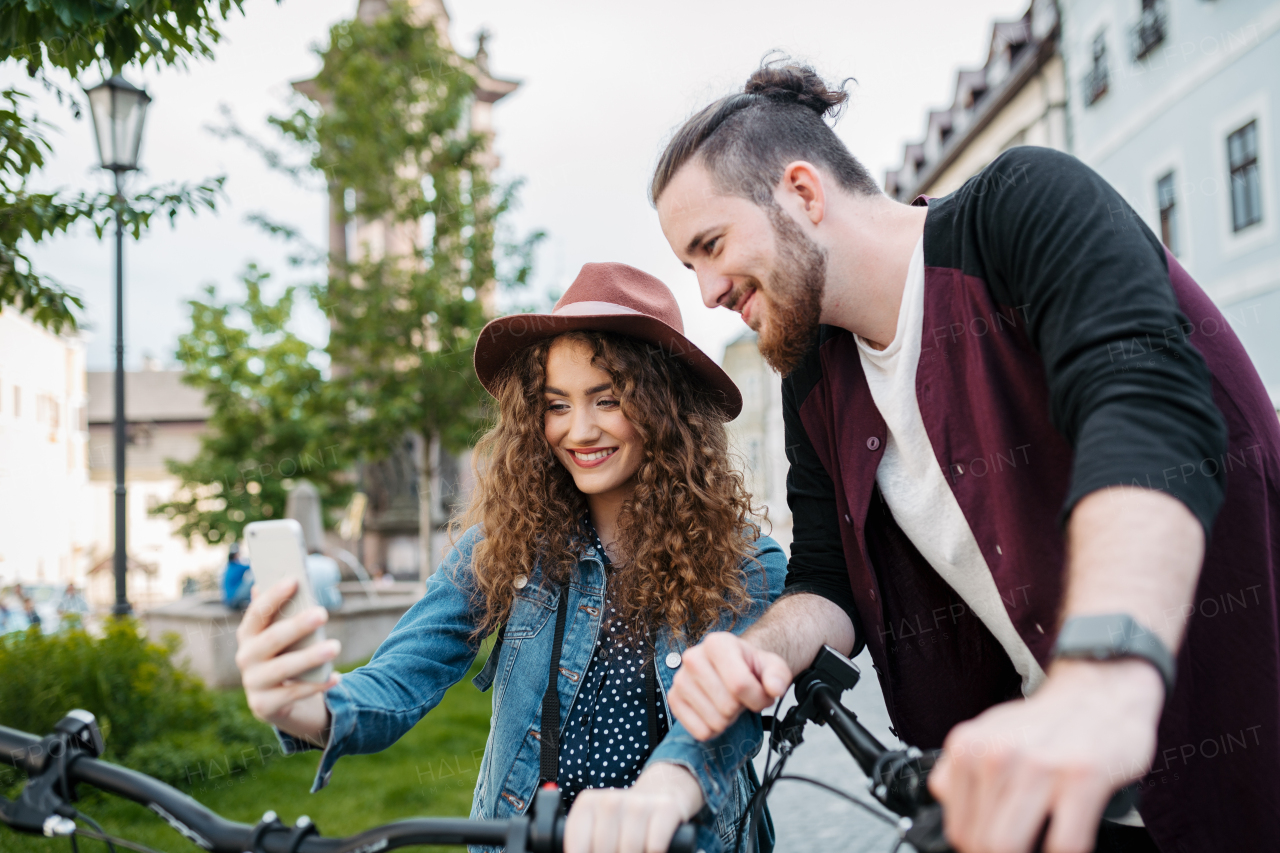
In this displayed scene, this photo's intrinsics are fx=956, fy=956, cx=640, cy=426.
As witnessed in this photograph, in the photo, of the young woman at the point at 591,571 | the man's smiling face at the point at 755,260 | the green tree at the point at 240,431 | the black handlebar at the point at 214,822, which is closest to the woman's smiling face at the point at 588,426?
the young woman at the point at 591,571

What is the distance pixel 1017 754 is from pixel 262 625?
0.92m

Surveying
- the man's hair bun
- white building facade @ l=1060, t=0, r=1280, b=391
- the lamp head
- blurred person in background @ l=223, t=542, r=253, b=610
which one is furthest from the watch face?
white building facade @ l=1060, t=0, r=1280, b=391

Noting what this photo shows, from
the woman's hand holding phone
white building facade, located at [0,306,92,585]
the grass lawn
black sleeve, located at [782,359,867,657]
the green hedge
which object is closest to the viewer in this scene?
the woman's hand holding phone

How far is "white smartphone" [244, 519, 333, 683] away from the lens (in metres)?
1.19

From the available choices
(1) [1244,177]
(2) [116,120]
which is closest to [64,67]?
(2) [116,120]

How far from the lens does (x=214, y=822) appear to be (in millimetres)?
1324

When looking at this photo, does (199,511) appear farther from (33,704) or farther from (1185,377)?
(1185,377)

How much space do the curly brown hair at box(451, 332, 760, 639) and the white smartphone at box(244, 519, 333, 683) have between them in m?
0.91

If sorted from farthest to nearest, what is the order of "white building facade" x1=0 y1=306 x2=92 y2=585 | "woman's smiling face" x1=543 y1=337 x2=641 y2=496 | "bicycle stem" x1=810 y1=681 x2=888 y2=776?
"white building facade" x1=0 y1=306 x2=92 y2=585 < "woman's smiling face" x1=543 y1=337 x2=641 y2=496 < "bicycle stem" x1=810 y1=681 x2=888 y2=776

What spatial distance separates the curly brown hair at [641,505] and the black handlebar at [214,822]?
83cm

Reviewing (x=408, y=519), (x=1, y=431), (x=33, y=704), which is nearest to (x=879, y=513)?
(x=33, y=704)

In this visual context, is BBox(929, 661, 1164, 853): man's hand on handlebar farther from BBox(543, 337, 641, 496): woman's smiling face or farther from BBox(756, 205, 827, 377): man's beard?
BBox(543, 337, 641, 496): woman's smiling face

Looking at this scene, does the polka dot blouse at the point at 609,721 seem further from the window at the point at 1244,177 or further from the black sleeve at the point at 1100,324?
the window at the point at 1244,177

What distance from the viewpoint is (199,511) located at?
22812 mm
